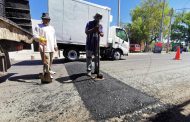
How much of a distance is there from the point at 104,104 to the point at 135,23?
130 ft

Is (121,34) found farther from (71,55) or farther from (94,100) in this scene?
(94,100)

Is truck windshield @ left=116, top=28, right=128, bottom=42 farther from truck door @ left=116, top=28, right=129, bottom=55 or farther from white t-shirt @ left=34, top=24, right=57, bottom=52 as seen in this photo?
white t-shirt @ left=34, top=24, right=57, bottom=52

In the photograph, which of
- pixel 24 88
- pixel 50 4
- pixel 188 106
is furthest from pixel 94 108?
pixel 50 4

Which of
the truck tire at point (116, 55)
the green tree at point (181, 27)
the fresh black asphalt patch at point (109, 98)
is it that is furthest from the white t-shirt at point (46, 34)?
the green tree at point (181, 27)

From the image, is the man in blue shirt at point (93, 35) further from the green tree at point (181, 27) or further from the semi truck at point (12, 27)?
the green tree at point (181, 27)

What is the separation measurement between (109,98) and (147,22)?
39.6 metres

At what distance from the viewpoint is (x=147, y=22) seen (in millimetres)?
41344

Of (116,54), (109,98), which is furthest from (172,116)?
(116,54)

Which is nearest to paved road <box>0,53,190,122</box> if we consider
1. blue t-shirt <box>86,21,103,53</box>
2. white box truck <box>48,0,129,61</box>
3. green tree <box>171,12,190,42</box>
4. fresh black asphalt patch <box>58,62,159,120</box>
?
fresh black asphalt patch <box>58,62,159,120</box>

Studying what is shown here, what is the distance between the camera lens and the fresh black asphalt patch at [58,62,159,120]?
142 inches

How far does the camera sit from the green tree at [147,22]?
133 ft

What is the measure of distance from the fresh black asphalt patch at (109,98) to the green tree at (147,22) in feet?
122

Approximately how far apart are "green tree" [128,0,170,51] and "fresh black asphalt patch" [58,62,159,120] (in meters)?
37.3

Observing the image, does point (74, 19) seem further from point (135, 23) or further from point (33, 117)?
point (135, 23)
